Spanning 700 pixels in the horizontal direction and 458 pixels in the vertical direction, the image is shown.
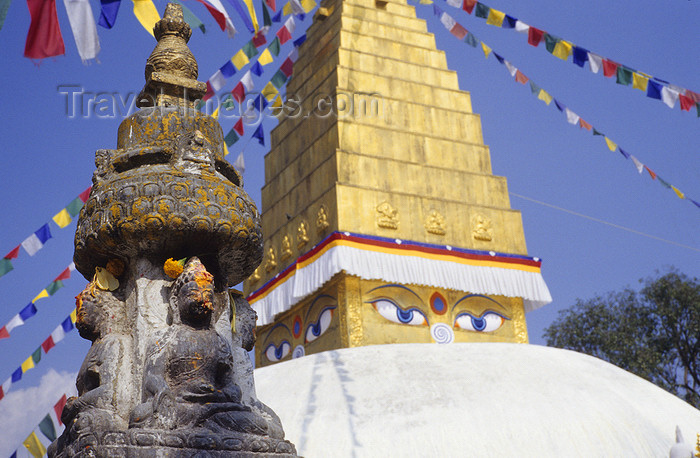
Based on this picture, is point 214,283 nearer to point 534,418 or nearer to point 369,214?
point 534,418

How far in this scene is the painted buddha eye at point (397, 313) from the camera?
12.8 metres

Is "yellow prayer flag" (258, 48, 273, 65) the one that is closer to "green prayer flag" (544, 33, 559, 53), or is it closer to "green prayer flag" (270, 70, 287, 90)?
"green prayer flag" (270, 70, 287, 90)

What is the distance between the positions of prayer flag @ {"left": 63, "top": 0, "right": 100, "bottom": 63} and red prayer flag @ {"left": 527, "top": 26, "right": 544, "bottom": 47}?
6717 millimetres

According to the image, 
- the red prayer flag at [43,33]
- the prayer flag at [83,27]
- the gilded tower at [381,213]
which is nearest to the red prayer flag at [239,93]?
the gilded tower at [381,213]

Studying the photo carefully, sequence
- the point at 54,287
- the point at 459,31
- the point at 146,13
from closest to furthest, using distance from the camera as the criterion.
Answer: the point at 146,13, the point at 54,287, the point at 459,31

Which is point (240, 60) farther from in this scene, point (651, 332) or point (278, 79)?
point (651, 332)

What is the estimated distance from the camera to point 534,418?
8.44 meters

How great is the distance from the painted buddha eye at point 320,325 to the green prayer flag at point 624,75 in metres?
6.03

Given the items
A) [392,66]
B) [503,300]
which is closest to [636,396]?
[503,300]

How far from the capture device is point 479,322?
13.6m

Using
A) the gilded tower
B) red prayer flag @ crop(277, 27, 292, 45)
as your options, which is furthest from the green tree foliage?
red prayer flag @ crop(277, 27, 292, 45)

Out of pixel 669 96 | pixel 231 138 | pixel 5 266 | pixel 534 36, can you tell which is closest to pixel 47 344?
pixel 5 266

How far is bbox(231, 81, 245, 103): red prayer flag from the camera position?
959 centimetres

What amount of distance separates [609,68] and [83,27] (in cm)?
707
